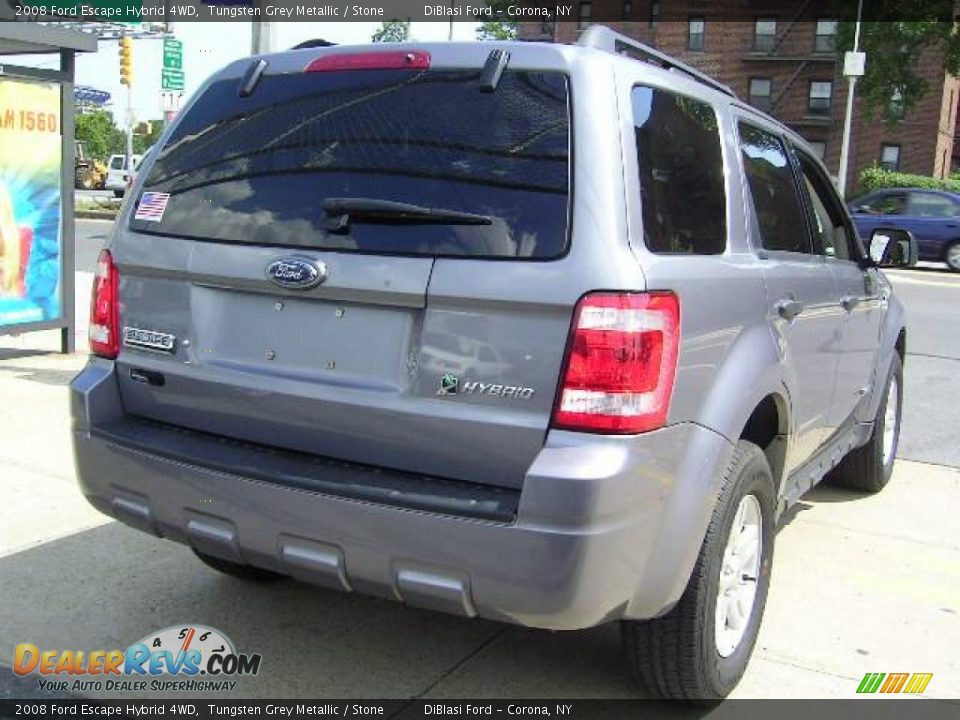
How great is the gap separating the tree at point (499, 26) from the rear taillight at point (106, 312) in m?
43.0

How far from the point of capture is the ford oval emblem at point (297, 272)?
2.62 meters

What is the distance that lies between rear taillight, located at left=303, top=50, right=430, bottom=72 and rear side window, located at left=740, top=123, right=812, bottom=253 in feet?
3.94

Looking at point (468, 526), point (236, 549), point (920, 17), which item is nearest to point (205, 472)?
point (236, 549)

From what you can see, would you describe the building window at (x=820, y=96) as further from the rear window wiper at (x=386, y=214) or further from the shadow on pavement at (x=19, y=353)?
the rear window wiper at (x=386, y=214)

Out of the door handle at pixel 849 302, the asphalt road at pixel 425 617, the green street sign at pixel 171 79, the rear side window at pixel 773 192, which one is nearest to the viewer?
the asphalt road at pixel 425 617

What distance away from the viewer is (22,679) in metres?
3.11

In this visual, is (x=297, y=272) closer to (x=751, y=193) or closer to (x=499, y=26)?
(x=751, y=193)

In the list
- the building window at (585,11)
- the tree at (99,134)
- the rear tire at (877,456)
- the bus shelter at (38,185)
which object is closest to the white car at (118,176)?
the tree at (99,134)

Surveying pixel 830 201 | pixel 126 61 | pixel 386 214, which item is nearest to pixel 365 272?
pixel 386 214

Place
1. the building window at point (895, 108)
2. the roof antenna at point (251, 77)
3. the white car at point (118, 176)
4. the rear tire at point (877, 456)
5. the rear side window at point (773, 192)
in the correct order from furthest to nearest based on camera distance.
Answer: the white car at point (118, 176)
the building window at point (895, 108)
the rear tire at point (877, 456)
the rear side window at point (773, 192)
the roof antenna at point (251, 77)

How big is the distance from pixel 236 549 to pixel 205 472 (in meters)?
0.23

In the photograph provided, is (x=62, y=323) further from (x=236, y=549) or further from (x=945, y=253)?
(x=945, y=253)

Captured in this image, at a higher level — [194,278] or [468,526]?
[194,278]

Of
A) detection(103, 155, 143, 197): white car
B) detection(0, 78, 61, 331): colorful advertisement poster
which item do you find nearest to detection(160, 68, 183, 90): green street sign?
detection(103, 155, 143, 197): white car
